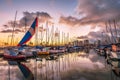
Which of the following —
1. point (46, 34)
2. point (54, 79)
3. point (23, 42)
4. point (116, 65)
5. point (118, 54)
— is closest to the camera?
point (54, 79)

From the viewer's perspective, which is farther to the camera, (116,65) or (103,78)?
(116,65)

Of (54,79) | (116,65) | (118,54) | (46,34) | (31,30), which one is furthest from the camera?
(46,34)

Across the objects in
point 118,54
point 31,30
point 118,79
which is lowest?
point 118,79

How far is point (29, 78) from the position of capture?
16172 mm

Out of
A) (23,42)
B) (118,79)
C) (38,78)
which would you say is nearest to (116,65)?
(118,79)

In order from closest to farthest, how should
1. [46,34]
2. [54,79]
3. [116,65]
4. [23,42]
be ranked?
1. [54,79]
2. [116,65]
3. [23,42]
4. [46,34]

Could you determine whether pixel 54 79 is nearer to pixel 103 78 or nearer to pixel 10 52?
pixel 103 78

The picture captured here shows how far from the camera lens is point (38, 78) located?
52.6 ft

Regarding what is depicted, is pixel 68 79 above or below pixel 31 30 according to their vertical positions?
below

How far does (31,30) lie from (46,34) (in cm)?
2744

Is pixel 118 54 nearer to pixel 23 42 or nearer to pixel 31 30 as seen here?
pixel 23 42

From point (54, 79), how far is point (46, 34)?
52823mm

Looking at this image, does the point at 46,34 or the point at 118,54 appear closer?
the point at 118,54

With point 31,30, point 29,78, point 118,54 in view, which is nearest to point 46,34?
point 31,30
